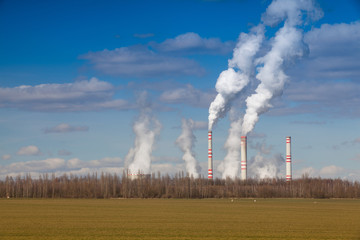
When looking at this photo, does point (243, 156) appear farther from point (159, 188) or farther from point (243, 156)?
point (159, 188)

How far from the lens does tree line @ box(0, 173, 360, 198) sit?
109312mm

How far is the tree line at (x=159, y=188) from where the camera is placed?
4304 inches

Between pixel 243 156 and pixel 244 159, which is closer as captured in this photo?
pixel 243 156

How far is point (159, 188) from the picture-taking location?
4454 inches

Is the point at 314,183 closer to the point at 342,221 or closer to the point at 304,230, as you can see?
the point at 342,221

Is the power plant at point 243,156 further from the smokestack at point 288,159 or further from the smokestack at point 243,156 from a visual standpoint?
the smokestack at point 288,159

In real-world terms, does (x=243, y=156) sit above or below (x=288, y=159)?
above

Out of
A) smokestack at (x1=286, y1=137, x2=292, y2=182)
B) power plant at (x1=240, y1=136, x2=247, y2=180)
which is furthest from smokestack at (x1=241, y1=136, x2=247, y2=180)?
smokestack at (x1=286, y1=137, x2=292, y2=182)

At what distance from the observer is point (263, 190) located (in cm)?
11144

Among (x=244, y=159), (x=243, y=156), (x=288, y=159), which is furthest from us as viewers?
(x=288, y=159)

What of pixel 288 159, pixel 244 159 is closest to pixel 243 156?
pixel 244 159

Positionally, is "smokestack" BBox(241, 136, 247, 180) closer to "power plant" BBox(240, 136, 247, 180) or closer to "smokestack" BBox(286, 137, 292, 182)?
"power plant" BBox(240, 136, 247, 180)

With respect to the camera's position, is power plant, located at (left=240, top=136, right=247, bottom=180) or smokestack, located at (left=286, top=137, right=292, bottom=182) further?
smokestack, located at (left=286, top=137, right=292, bottom=182)

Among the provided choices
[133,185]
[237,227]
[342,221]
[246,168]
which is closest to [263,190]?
[246,168]
